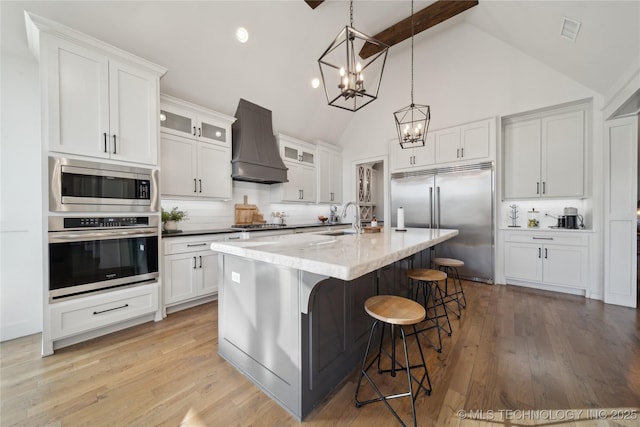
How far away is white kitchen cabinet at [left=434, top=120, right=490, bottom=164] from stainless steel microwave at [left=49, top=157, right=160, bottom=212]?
429 centimetres

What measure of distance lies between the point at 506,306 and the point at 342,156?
4.22 m

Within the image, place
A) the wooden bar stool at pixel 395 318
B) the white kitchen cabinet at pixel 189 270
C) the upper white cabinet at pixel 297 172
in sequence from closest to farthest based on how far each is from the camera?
the wooden bar stool at pixel 395 318, the white kitchen cabinet at pixel 189 270, the upper white cabinet at pixel 297 172

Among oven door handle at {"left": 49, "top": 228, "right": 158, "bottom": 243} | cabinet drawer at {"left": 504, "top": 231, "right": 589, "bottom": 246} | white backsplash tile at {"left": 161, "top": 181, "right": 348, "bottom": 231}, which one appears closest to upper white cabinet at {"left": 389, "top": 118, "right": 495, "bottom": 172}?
cabinet drawer at {"left": 504, "top": 231, "right": 589, "bottom": 246}

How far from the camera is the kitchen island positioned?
1286mm

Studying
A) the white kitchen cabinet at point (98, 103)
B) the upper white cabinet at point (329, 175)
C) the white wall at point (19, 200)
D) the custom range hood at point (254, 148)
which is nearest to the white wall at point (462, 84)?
the upper white cabinet at point (329, 175)

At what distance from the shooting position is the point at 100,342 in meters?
2.18

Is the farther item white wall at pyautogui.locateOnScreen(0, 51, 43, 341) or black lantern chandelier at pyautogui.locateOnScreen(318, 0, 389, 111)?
white wall at pyautogui.locateOnScreen(0, 51, 43, 341)

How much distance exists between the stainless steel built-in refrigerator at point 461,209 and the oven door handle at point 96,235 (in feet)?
13.4

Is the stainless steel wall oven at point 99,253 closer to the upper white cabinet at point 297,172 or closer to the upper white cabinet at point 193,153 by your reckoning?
the upper white cabinet at point 193,153

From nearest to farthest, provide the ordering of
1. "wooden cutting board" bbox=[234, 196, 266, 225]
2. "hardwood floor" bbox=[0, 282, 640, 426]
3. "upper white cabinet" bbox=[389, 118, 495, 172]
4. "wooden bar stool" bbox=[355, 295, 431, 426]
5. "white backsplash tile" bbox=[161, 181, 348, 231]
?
A: "wooden bar stool" bbox=[355, 295, 431, 426] < "hardwood floor" bbox=[0, 282, 640, 426] < "white backsplash tile" bbox=[161, 181, 348, 231] < "upper white cabinet" bbox=[389, 118, 495, 172] < "wooden cutting board" bbox=[234, 196, 266, 225]

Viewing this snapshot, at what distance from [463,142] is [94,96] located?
4.84m

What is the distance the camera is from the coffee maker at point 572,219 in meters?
3.43

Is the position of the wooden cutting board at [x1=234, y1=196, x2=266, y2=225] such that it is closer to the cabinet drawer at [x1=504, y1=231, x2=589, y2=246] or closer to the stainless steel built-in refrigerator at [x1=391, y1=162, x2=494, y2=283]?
the stainless steel built-in refrigerator at [x1=391, y1=162, x2=494, y2=283]

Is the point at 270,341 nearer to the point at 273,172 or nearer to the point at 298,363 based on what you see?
the point at 298,363
